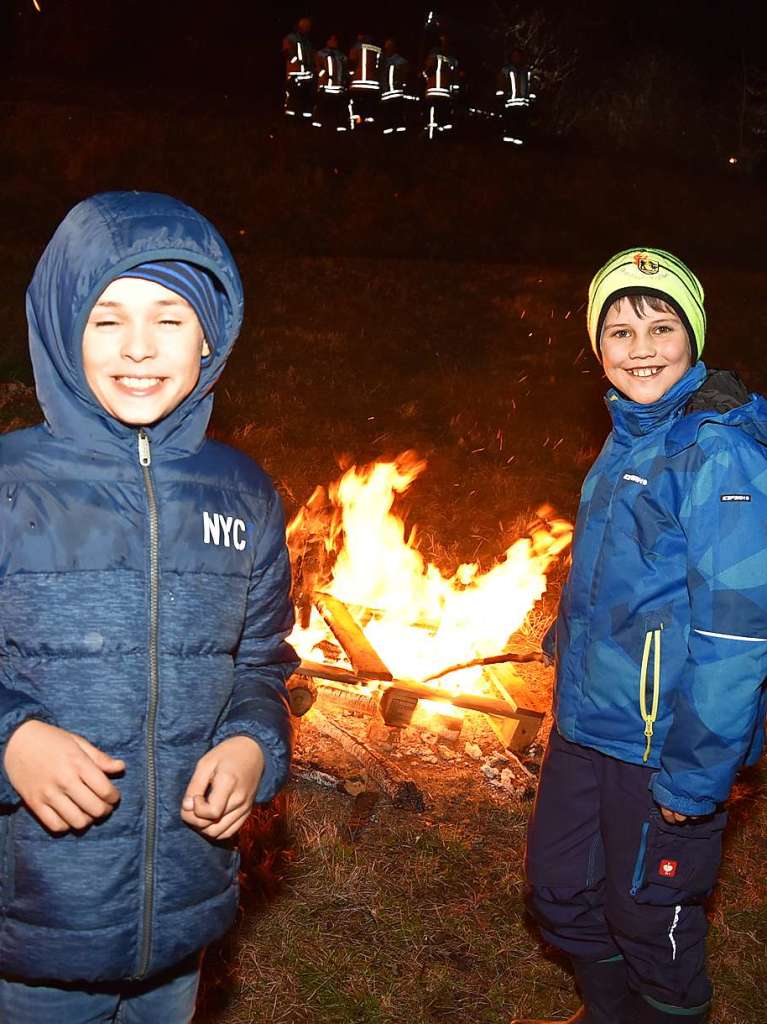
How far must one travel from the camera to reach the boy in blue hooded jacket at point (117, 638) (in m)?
2.11

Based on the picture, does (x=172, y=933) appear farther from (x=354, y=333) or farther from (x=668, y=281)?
(x=354, y=333)

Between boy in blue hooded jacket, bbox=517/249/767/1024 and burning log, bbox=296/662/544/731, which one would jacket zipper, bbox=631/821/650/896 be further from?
burning log, bbox=296/662/544/731

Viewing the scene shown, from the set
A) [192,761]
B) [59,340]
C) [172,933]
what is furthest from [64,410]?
[172,933]

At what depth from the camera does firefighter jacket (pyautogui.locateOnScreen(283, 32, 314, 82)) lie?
67.5 feet

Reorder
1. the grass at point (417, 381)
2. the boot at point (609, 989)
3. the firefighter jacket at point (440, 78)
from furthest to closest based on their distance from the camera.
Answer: the firefighter jacket at point (440, 78)
the grass at point (417, 381)
the boot at point (609, 989)

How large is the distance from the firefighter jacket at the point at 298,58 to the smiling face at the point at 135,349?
66.9 feet

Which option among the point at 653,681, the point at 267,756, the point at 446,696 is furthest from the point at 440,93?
the point at 267,756

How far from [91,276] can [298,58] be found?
20811mm

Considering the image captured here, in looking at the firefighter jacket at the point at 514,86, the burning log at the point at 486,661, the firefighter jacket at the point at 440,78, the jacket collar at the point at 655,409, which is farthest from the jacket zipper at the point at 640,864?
the firefighter jacket at the point at 514,86

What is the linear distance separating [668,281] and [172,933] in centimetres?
245

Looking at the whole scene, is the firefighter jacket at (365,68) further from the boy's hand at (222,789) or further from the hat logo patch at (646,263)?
the boy's hand at (222,789)

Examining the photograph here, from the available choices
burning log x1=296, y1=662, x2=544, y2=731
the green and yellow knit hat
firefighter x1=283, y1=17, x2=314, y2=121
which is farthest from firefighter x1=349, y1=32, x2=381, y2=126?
the green and yellow knit hat

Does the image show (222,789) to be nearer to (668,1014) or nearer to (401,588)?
(668,1014)

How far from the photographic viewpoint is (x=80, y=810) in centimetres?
197
